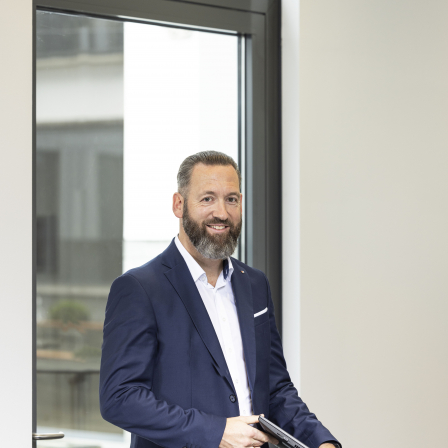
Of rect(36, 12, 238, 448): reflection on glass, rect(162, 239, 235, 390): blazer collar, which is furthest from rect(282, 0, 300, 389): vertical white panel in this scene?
rect(162, 239, 235, 390): blazer collar

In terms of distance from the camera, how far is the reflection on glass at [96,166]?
6.48 ft

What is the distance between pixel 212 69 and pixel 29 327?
1.24m

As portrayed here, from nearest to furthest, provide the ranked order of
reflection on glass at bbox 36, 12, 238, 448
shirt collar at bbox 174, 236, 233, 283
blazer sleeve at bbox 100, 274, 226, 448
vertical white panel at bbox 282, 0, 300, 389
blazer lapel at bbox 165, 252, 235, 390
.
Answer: blazer sleeve at bbox 100, 274, 226, 448, blazer lapel at bbox 165, 252, 235, 390, shirt collar at bbox 174, 236, 233, 283, reflection on glass at bbox 36, 12, 238, 448, vertical white panel at bbox 282, 0, 300, 389

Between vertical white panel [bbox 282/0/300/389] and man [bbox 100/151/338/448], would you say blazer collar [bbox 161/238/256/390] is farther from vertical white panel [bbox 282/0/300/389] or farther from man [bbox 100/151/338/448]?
vertical white panel [bbox 282/0/300/389]

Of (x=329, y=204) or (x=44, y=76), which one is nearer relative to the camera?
(x=44, y=76)

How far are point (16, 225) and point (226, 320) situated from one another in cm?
76

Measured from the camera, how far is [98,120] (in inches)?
81.6

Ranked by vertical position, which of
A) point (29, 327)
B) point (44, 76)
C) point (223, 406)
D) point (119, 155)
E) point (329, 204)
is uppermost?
point (44, 76)

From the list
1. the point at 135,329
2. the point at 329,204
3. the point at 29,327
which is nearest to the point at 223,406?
the point at 135,329

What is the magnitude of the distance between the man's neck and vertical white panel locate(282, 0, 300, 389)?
23.9 inches

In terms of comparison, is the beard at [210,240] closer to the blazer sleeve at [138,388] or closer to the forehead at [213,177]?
the forehead at [213,177]

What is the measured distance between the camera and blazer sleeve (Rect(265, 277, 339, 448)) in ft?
4.81

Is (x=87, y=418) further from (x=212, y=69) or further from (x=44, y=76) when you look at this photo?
(x=212, y=69)

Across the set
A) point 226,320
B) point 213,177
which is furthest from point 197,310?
point 213,177
